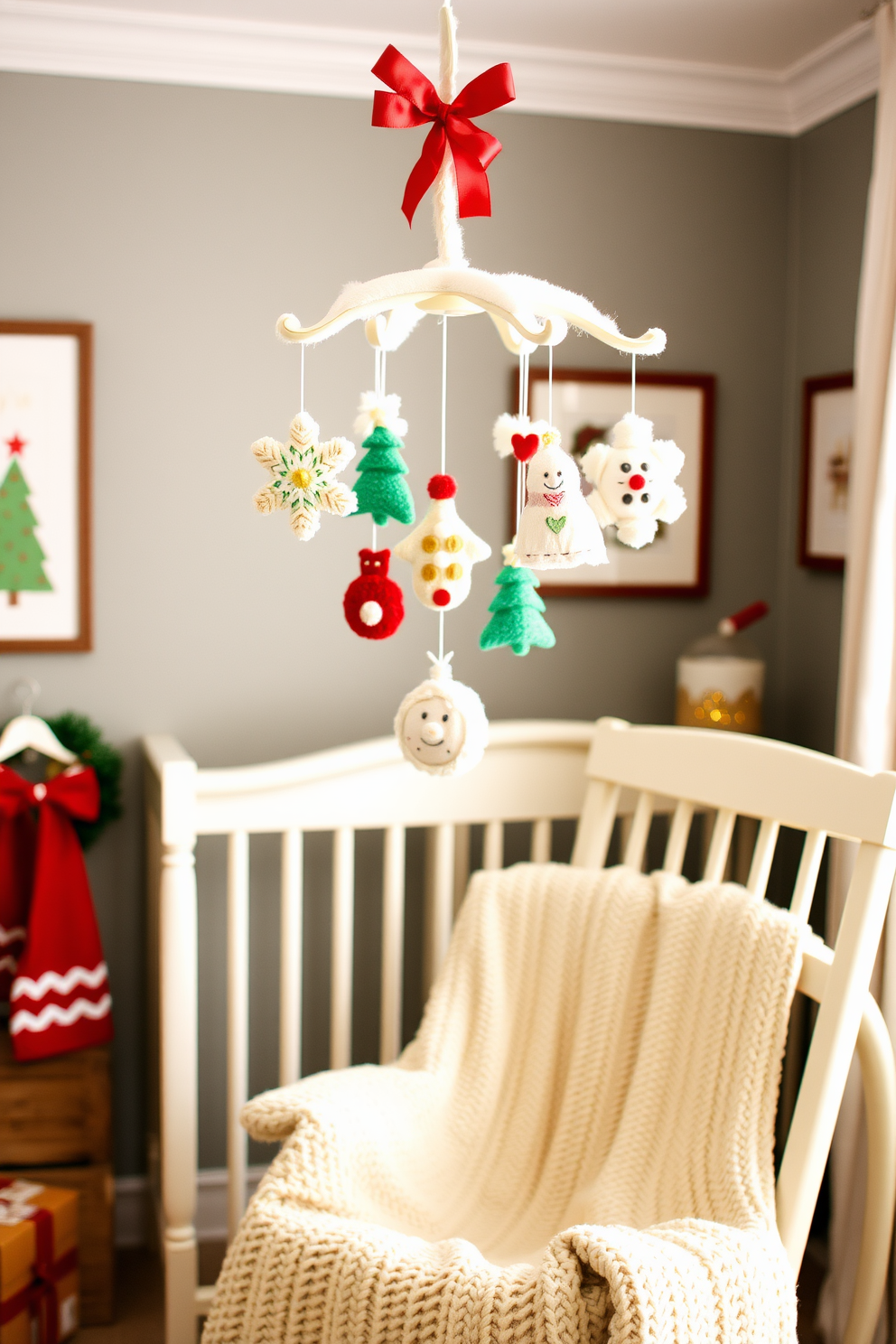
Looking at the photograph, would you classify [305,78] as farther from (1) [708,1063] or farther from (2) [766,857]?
(1) [708,1063]

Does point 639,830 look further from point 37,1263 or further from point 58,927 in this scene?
point 37,1263

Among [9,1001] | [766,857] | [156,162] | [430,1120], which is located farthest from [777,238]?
[9,1001]

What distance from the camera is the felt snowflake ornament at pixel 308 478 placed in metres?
1.34

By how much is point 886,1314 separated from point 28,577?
1.91m

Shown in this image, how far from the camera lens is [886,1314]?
195 cm

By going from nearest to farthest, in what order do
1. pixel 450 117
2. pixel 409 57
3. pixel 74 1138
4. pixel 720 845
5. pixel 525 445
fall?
pixel 450 117, pixel 525 445, pixel 720 845, pixel 74 1138, pixel 409 57

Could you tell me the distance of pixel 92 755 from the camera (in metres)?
2.24

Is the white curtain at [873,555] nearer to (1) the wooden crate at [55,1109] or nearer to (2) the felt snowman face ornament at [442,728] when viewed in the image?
(2) the felt snowman face ornament at [442,728]

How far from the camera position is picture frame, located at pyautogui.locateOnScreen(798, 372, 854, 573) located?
2338mm

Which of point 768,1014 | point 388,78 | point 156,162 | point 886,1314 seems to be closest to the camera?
point 388,78

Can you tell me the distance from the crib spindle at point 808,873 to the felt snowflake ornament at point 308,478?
774 mm

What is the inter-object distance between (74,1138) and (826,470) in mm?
1874

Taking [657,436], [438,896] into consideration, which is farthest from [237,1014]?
[657,436]

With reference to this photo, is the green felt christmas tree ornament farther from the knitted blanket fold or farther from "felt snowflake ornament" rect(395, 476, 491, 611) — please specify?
the knitted blanket fold
